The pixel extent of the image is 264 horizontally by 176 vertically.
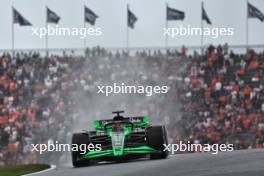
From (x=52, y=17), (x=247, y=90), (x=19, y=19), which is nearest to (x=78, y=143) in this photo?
(x=247, y=90)

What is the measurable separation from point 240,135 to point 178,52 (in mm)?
5727

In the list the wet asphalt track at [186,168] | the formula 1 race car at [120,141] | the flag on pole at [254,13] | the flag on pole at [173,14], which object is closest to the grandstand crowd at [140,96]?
the flag on pole at [173,14]

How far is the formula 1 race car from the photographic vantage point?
62.9 feet

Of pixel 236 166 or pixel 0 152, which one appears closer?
pixel 236 166

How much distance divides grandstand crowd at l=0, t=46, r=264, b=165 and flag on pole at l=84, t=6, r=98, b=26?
1114 millimetres

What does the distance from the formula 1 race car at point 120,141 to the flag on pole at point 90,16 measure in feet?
47.7

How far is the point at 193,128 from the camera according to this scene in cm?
2803

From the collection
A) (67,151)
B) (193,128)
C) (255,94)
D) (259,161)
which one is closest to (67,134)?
(67,151)

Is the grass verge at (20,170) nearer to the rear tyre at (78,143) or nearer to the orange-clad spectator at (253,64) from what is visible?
the rear tyre at (78,143)

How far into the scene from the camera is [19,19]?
36188 mm

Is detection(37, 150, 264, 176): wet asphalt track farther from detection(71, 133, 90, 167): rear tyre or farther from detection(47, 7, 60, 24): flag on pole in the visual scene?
detection(47, 7, 60, 24): flag on pole

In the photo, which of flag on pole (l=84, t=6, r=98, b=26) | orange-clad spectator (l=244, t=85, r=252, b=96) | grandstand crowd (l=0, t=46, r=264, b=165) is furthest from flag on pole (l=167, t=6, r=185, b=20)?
orange-clad spectator (l=244, t=85, r=252, b=96)

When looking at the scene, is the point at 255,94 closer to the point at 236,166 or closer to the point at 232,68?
the point at 232,68

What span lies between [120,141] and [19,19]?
1785cm
